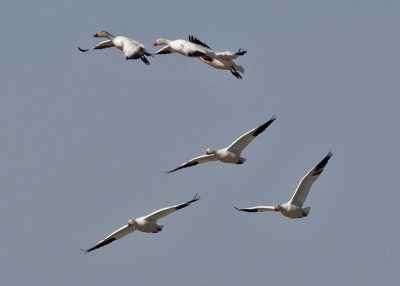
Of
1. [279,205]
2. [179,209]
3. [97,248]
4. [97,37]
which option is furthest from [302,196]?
[97,37]

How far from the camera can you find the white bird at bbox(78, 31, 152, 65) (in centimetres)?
3011

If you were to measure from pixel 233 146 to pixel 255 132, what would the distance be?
0.64 metres

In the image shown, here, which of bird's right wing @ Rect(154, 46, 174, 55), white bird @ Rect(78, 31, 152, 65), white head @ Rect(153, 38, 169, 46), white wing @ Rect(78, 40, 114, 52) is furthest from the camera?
white wing @ Rect(78, 40, 114, 52)

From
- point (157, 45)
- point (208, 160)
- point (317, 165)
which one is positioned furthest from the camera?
point (157, 45)

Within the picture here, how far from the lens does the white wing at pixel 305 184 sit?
28.8 meters

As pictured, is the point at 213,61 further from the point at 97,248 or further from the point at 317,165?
the point at 97,248

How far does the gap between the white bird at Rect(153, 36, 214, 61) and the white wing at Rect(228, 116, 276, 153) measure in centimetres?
191

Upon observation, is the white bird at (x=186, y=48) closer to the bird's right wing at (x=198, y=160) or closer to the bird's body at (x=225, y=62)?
the bird's body at (x=225, y=62)

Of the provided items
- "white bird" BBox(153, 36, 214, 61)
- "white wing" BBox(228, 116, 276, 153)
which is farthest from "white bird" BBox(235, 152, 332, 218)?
"white bird" BBox(153, 36, 214, 61)

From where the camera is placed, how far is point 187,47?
30.0 m

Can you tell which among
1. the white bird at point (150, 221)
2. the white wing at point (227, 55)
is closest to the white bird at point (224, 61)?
the white wing at point (227, 55)

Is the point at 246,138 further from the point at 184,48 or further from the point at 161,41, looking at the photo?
the point at 161,41

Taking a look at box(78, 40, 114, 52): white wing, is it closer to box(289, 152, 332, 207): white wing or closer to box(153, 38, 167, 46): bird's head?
box(153, 38, 167, 46): bird's head

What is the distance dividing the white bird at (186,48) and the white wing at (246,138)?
75.2 inches
